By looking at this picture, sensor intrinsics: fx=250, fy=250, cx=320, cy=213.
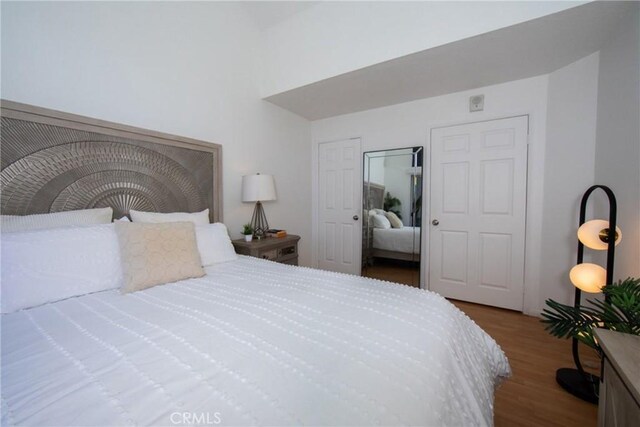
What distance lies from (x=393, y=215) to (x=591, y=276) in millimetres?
1844

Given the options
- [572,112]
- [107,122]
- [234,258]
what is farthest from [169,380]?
[572,112]

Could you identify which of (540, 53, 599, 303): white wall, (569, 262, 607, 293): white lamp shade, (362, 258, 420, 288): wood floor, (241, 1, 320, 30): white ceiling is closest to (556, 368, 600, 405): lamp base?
(569, 262, 607, 293): white lamp shade

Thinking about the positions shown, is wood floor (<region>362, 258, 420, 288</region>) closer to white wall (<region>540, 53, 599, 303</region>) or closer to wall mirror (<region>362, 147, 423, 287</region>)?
wall mirror (<region>362, 147, 423, 287</region>)

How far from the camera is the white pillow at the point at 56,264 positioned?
106cm

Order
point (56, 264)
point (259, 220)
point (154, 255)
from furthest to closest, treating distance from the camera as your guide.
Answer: point (259, 220)
point (154, 255)
point (56, 264)

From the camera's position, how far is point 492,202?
8.61ft

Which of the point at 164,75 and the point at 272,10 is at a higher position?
the point at 272,10

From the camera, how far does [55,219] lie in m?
1.39

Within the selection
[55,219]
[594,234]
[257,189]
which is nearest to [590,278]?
[594,234]

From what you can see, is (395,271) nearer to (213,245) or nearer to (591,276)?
(591,276)

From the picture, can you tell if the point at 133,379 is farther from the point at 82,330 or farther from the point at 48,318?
the point at 48,318

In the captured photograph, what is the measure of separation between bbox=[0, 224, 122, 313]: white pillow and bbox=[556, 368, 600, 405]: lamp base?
105 inches

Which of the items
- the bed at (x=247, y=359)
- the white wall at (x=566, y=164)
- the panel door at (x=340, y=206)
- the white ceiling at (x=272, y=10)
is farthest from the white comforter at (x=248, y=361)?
the white ceiling at (x=272, y=10)

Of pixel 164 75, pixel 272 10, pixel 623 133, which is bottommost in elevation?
pixel 623 133
